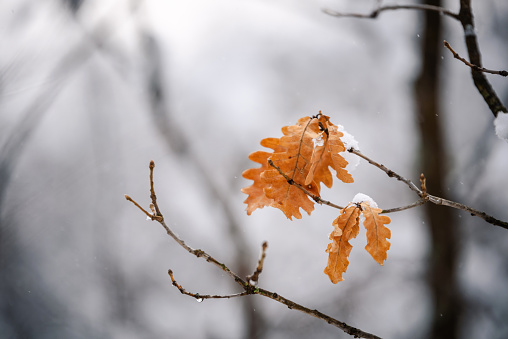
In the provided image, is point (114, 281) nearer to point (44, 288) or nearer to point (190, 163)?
point (44, 288)

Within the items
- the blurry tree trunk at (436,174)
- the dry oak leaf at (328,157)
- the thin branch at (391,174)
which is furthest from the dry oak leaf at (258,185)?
the blurry tree trunk at (436,174)

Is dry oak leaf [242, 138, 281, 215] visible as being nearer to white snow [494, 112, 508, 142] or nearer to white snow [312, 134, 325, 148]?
white snow [312, 134, 325, 148]

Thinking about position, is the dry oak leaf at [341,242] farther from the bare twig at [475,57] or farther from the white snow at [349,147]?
the bare twig at [475,57]

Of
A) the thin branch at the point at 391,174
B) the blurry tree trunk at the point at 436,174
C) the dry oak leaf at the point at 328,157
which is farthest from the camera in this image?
the blurry tree trunk at the point at 436,174

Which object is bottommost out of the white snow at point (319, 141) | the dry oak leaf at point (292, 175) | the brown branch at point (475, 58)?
the dry oak leaf at point (292, 175)

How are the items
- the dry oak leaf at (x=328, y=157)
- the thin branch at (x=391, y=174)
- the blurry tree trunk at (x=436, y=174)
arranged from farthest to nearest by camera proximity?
1. the blurry tree trunk at (x=436, y=174)
2. the dry oak leaf at (x=328, y=157)
3. the thin branch at (x=391, y=174)

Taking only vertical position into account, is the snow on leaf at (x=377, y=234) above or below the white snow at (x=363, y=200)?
below

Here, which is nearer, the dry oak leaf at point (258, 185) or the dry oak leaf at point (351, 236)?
the dry oak leaf at point (351, 236)

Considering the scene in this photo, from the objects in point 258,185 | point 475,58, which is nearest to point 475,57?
point 475,58

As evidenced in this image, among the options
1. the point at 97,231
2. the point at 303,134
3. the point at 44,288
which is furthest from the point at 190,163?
the point at 303,134
